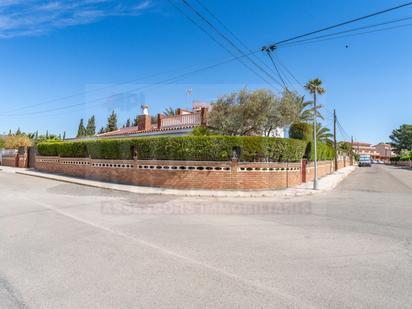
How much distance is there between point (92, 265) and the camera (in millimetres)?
4090

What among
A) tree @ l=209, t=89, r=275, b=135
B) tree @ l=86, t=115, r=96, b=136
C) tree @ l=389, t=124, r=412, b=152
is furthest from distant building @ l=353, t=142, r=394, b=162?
tree @ l=209, t=89, r=275, b=135

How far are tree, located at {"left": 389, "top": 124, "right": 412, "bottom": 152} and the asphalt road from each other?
9466 centimetres

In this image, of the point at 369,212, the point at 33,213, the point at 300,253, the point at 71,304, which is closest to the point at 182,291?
the point at 71,304

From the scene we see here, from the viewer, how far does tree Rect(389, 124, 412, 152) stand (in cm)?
8281

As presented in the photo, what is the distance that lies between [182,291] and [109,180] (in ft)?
45.9

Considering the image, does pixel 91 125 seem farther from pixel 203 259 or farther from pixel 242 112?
pixel 203 259

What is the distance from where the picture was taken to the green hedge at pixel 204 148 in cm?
1320

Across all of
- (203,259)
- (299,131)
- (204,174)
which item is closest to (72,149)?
(204,174)

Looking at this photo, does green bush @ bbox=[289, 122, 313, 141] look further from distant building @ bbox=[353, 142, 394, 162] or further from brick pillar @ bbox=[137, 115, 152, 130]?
distant building @ bbox=[353, 142, 394, 162]

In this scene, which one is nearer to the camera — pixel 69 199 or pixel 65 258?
pixel 65 258

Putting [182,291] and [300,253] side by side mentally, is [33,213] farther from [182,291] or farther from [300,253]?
[300,253]

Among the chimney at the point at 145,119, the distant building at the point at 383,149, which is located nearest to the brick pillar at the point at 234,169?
the chimney at the point at 145,119

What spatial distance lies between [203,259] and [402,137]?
345 ft

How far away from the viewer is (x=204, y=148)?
13219 mm
